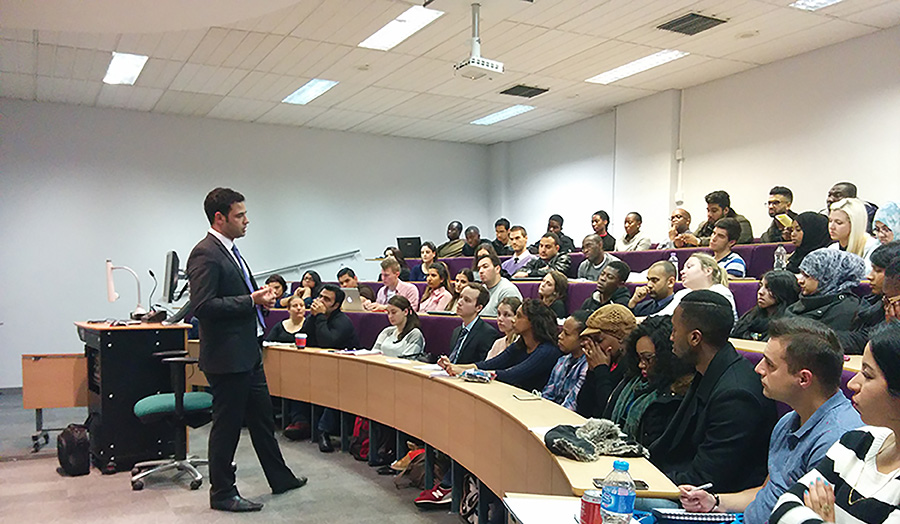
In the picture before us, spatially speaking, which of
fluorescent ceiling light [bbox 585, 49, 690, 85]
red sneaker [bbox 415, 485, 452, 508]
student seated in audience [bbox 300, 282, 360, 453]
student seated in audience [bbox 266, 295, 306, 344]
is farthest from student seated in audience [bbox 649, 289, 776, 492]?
fluorescent ceiling light [bbox 585, 49, 690, 85]

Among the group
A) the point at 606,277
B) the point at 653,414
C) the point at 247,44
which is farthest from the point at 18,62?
the point at 653,414

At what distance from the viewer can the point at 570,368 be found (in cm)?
324

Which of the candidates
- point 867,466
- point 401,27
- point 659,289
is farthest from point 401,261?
point 867,466

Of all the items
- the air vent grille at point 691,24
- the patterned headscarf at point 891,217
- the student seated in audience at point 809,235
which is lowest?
the student seated in audience at point 809,235

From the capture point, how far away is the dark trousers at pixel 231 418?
3.41m

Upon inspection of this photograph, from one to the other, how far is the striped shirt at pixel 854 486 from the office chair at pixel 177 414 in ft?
10.7

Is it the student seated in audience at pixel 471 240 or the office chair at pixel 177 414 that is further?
the student seated in audience at pixel 471 240

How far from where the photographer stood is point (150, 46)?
605 cm

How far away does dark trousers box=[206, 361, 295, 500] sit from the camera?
3.41 metres

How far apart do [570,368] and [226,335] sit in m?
1.74

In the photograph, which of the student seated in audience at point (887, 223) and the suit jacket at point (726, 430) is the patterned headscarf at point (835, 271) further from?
the suit jacket at point (726, 430)

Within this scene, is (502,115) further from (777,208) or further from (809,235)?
(809,235)

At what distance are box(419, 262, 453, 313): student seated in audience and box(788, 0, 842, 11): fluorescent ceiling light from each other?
355 cm

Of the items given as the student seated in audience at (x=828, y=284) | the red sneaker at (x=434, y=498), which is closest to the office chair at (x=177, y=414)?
the red sneaker at (x=434, y=498)
